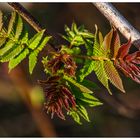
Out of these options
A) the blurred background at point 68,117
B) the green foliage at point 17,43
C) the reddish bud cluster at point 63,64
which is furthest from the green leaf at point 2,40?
the blurred background at point 68,117

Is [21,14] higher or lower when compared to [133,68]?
higher

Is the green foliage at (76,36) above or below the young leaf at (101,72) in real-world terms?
above

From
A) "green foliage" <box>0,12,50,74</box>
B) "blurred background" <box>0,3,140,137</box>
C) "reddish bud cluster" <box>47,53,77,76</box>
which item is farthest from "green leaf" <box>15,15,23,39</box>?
"blurred background" <box>0,3,140,137</box>

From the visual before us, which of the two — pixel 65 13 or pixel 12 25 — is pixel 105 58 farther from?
pixel 65 13

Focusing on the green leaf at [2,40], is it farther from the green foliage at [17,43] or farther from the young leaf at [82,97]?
the young leaf at [82,97]

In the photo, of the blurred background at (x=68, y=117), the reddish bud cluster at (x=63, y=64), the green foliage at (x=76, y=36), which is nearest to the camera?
the reddish bud cluster at (x=63, y=64)

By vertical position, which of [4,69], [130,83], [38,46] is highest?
[4,69]

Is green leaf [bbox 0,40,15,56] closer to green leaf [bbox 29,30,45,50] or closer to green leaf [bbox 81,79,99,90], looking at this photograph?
green leaf [bbox 29,30,45,50]

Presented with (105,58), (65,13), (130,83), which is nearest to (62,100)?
(105,58)
